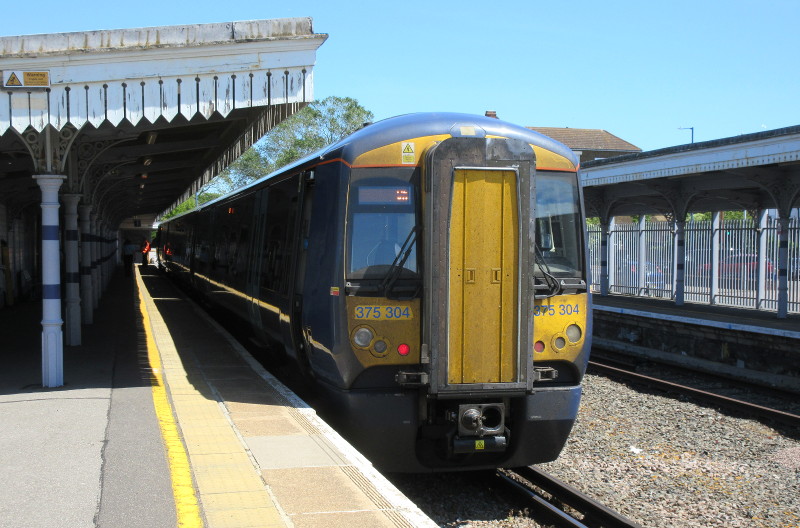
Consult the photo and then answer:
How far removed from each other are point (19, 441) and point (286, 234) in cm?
311

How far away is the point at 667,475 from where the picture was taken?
7.14 m

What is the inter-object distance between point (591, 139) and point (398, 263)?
198 feet

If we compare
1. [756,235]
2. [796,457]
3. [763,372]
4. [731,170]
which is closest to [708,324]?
[763,372]

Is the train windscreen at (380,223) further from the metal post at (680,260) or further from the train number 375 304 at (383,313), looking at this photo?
the metal post at (680,260)

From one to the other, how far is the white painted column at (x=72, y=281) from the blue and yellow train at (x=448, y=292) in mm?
6419

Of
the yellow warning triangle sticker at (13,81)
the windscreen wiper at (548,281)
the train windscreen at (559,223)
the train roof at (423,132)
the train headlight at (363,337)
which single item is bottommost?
the train headlight at (363,337)

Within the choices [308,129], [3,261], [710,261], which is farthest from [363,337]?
[308,129]

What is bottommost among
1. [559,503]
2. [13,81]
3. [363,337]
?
[559,503]

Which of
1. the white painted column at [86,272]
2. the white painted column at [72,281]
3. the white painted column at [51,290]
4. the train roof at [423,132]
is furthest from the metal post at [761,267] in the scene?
the white painted column at [51,290]

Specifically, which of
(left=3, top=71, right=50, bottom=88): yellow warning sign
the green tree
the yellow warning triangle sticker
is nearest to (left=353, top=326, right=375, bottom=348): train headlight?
(left=3, top=71, right=50, bottom=88): yellow warning sign

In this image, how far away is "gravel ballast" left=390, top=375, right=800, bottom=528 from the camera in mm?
6168

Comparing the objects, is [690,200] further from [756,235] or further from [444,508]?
[444,508]

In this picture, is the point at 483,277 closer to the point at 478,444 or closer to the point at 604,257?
the point at 478,444

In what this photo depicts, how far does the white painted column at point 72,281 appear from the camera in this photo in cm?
1168
